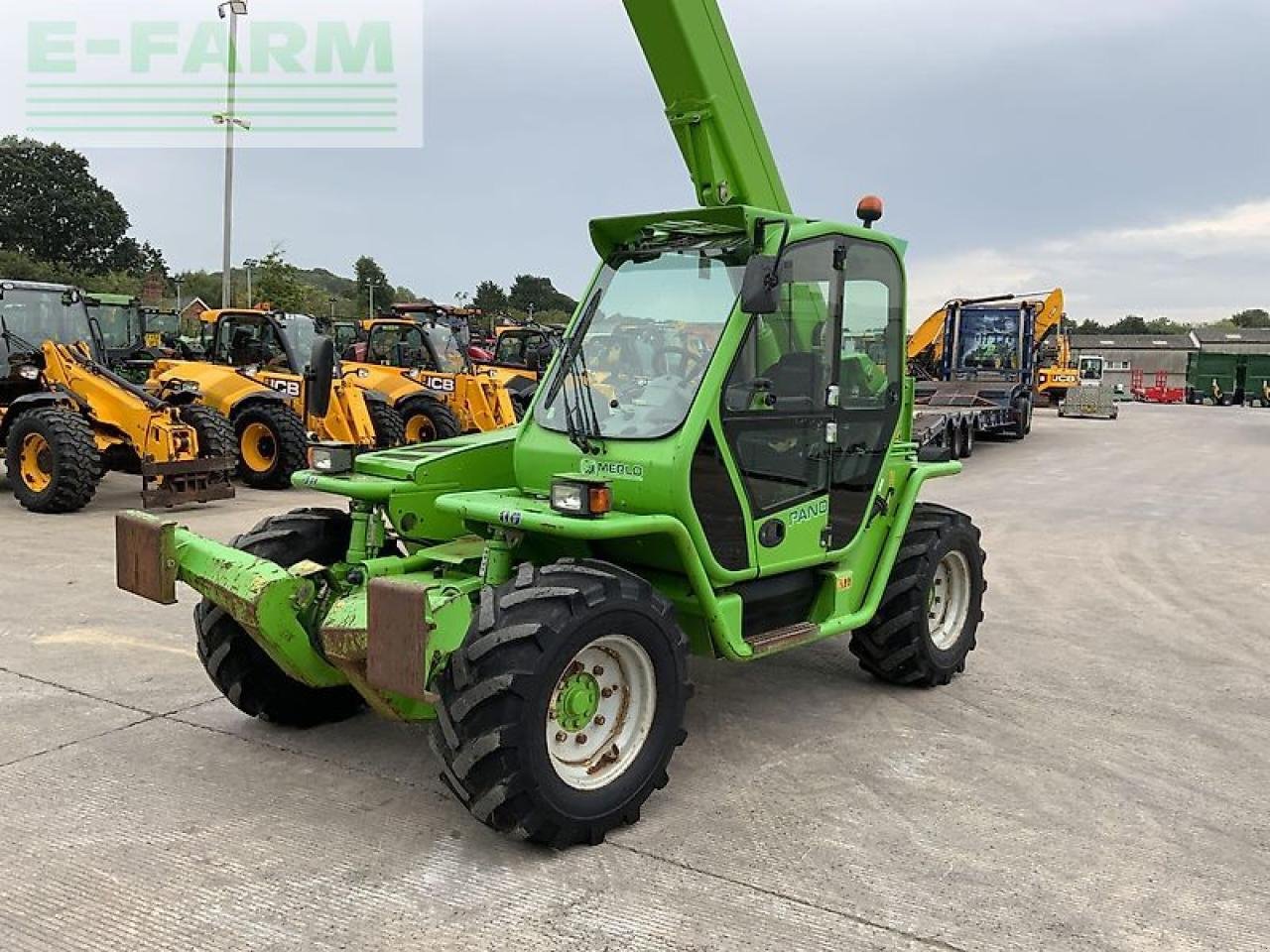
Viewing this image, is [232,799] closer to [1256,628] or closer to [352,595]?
[352,595]

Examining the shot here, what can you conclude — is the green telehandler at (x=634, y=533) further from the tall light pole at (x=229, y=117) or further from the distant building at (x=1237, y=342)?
the distant building at (x=1237, y=342)

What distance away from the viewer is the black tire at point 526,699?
3426 mm

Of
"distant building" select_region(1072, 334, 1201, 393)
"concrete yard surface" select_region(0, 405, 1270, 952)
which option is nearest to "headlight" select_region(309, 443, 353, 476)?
"concrete yard surface" select_region(0, 405, 1270, 952)

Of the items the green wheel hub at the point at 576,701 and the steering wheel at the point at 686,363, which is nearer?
the green wheel hub at the point at 576,701

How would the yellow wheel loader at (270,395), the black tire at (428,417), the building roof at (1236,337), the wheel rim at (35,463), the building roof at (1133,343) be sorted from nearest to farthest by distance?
the wheel rim at (35,463)
the yellow wheel loader at (270,395)
the black tire at (428,417)
the building roof at (1133,343)
the building roof at (1236,337)

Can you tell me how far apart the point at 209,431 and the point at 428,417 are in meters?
4.30

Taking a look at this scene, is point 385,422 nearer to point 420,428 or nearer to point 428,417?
point 428,417

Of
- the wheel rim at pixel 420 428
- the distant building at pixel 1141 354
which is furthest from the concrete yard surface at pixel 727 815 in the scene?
the distant building at pixel 1141 354

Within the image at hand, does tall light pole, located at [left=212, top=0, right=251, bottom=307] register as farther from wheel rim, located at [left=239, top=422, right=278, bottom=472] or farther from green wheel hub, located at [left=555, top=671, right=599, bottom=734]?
green wheel hub, located at [left=555, top=671, right=599, bottom=734]

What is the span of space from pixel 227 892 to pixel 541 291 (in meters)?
83.9

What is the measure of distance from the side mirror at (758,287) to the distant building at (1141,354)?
48.0 metres

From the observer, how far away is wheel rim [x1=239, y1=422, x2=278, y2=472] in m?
12.8

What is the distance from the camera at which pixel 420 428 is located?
15.4 meters

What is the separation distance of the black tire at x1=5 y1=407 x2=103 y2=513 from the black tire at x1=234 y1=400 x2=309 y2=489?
186 centimetres
